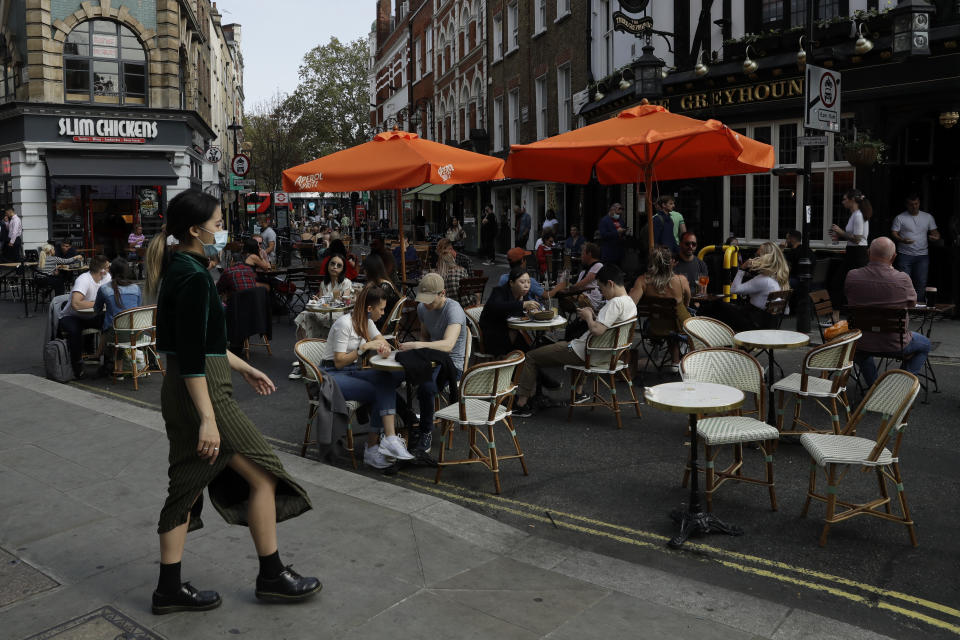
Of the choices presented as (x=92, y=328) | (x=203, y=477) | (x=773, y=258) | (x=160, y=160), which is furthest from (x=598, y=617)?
(x=160, y=160)

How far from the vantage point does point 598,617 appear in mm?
3785

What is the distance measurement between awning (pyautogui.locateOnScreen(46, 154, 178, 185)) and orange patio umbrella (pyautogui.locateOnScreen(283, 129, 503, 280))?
19183mm

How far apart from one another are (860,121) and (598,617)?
12767 mm

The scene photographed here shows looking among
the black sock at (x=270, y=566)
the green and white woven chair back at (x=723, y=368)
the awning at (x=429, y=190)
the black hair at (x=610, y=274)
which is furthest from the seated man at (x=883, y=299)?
the awning at (x=429, y=190)

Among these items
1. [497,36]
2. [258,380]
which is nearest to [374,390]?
[258,380]

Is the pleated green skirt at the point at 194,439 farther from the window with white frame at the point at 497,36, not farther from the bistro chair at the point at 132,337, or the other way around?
the window with white frame at the point at 497,36

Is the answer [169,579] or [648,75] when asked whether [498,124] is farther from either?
[169,579]

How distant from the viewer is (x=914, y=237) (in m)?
13.2

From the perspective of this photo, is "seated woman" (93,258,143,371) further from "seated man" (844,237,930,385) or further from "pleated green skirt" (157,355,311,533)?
"seated man" (844,237,930,385)

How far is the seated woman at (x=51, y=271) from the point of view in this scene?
16906 millimetres

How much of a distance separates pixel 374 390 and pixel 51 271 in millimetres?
13984

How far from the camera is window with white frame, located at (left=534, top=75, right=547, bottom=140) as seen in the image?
2755 cm

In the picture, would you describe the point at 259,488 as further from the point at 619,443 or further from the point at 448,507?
the point at 619,443

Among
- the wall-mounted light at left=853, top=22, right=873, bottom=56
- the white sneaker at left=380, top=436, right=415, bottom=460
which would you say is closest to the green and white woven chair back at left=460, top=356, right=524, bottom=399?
the white sneaker at left=380, top=436, right=415, bottom=460
